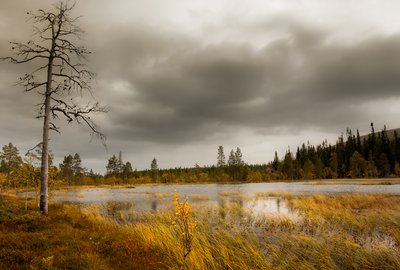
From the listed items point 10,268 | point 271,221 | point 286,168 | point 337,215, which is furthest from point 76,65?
point 286,168

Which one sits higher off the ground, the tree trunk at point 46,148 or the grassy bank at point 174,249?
the tree trunk at point 46,148

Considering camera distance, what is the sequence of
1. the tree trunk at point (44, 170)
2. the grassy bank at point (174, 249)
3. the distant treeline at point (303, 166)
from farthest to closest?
the distant treeline at point (303, 166), the tree trunk at point (44, 170), the grassy bank at point (174, 249)

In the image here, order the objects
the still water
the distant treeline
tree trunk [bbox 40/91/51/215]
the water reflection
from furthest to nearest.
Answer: the distant treeline < the still water < the water reflection < tree trunk [bbox 40/91/51/215]

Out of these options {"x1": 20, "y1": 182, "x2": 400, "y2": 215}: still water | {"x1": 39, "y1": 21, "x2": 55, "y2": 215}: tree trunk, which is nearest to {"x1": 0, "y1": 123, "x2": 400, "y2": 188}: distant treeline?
{"x1": 20, "y1": 182, "x2": 400, "y2": 215}: still water

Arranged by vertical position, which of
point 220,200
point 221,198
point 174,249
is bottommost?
point 221,198

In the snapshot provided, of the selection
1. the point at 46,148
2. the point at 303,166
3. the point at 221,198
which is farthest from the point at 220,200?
the point at 303,166

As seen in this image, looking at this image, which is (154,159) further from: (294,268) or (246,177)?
(294,268)

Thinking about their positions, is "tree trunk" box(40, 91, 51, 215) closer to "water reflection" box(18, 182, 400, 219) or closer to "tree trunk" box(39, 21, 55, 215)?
"tree trunk" box(39, 21, 55, 215)

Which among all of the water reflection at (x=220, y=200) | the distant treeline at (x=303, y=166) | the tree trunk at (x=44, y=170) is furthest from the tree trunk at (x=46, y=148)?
the distant treeline at (x=303, y=166)

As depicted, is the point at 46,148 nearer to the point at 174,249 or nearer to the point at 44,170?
the point at 44,170

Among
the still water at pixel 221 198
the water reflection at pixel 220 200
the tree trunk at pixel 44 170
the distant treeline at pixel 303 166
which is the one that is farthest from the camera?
the distant treeline at pixel 303 166

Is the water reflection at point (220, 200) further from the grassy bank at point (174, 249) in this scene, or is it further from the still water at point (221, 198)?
the grassy bank at point (174, 249)

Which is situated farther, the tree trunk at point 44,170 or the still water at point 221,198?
the still water at point 221,198

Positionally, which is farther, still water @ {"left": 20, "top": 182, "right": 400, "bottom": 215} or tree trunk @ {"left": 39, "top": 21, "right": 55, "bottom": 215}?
still water @ {"left": 20, "top": 182, "right": 400, "bottom": 215}
